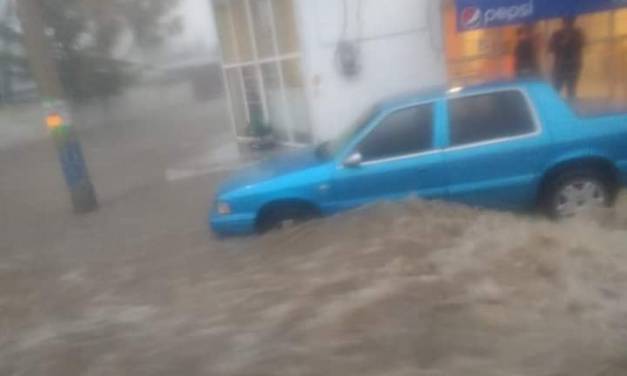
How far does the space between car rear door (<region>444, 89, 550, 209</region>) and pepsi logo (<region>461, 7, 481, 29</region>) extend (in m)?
4.75

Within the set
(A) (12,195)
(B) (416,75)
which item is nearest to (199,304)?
(B) (416,75)

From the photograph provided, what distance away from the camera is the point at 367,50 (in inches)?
509

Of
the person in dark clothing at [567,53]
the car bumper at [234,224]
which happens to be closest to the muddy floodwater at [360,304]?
the car bumper at [234,224]

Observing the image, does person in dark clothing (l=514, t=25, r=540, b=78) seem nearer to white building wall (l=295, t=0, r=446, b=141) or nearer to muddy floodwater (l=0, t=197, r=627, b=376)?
white building wall (l=295, t=0, r=446, b=141)

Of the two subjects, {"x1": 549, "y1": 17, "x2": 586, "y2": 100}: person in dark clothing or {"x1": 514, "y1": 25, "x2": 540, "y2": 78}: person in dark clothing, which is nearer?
{"x1": 549, "y1": 17, "x2": 586, "y2": 100}: person in dark clothing

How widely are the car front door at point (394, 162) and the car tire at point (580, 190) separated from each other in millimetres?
1140

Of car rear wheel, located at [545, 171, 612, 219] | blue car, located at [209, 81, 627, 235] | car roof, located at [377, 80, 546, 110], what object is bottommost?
car rear wheel, located at [545, 171, 612, 219]

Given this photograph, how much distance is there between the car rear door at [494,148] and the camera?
6.84 metres

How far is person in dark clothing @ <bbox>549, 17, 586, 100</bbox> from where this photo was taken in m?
11.5

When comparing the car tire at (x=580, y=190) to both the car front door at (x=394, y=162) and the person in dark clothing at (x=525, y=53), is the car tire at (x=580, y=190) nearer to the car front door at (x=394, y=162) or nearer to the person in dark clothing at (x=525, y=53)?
the car front door at (x=394, y=162)

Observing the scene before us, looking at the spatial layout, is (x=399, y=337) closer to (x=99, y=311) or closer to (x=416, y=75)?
(x=99, y=311)

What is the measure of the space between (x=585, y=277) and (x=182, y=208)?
6.99m

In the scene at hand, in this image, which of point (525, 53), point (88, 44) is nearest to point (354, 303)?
point (525, 53)

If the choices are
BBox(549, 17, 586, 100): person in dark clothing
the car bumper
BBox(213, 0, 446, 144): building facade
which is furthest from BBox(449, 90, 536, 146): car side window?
BBox(213, 0, 446, 144): building facade
